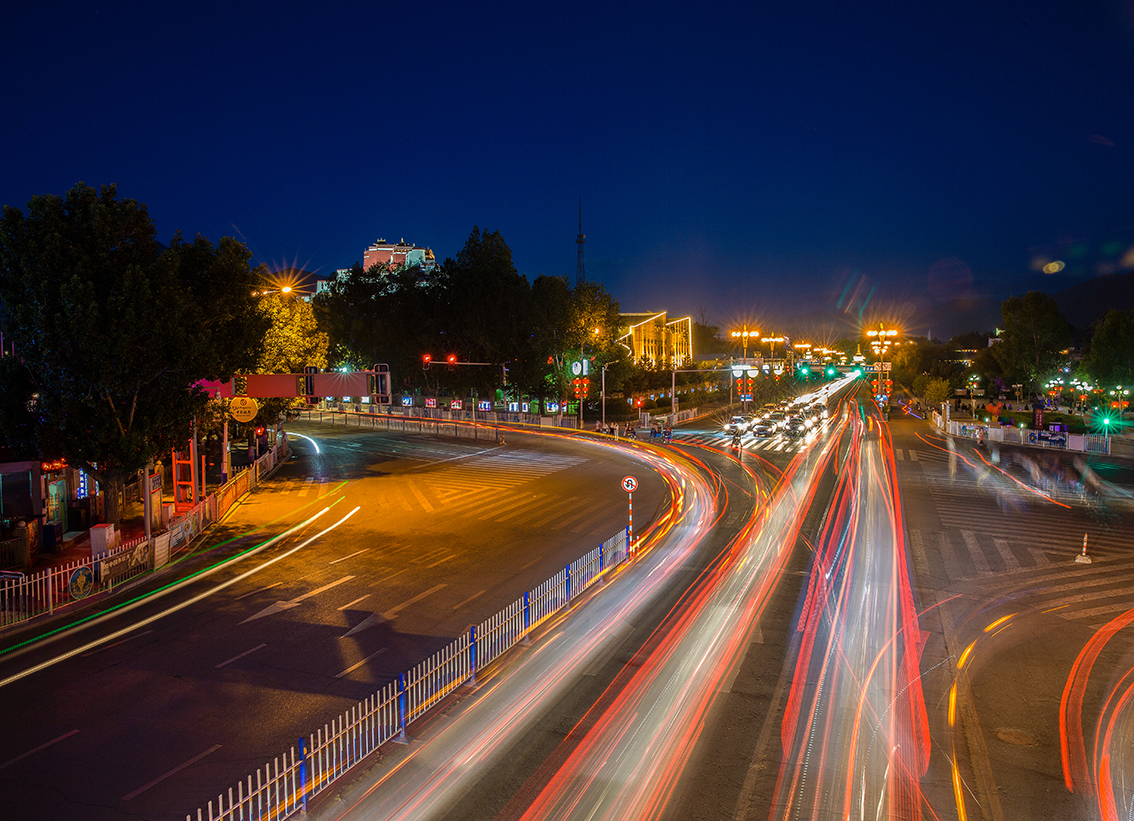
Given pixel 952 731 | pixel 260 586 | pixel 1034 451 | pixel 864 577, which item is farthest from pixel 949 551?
pixel 1034 451

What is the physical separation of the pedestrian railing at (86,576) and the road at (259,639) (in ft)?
3.38

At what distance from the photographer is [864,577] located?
14.7 metres

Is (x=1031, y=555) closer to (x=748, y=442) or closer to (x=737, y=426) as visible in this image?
(x=748, y=442)

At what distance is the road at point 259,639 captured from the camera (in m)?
7.73

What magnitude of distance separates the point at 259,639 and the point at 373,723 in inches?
180

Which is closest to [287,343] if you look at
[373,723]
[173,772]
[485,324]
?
[173,772]

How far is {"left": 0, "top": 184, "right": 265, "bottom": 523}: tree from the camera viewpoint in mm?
15102

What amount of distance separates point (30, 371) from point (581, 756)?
1684 cm

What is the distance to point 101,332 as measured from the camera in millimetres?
15406

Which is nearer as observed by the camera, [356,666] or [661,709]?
[661,709]

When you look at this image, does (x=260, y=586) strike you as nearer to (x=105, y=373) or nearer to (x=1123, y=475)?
(x=105, y=373)

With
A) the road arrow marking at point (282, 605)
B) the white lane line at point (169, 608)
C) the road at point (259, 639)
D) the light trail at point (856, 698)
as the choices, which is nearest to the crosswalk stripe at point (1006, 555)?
the light trail at point (856, 698)

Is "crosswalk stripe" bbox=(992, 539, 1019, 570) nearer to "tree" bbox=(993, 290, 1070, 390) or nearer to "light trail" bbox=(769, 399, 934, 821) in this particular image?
"light trail" bbox=(769, 399, 934, 821)

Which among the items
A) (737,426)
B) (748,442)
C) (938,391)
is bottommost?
(748,442)
